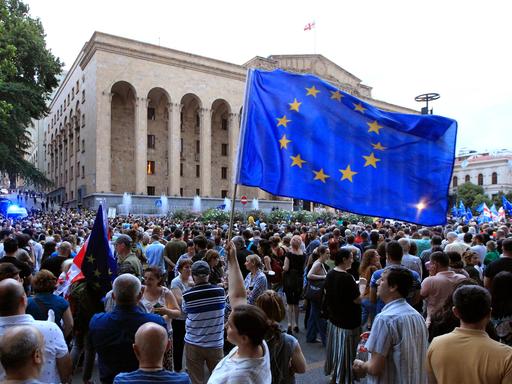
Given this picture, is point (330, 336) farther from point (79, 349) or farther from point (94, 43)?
point (94, 43)

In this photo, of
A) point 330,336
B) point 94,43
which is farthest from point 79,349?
point 94,43

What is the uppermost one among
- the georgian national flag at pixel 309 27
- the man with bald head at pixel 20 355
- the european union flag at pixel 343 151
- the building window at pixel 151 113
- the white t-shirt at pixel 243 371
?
the georgian national flag at pixel 309 27

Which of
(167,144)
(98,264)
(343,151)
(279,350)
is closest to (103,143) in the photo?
(167,144)

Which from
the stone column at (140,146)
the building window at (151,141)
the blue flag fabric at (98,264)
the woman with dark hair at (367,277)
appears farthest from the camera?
the building window at (151,141)

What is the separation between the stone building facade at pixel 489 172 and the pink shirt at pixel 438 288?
84425 millimetres

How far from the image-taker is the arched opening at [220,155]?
5131 cm

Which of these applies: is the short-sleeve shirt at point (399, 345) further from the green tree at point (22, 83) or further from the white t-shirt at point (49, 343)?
the green tree at point (22, 83)

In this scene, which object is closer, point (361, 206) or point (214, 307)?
point (214, 307)

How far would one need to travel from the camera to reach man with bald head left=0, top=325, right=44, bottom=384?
7.82 feet

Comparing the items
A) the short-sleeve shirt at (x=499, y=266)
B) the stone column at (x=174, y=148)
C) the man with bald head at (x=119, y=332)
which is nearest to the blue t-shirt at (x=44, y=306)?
the man with bald head at (x=119, y=332)

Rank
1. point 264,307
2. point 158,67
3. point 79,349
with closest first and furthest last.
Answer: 1. point 264,307
2. point 79,349
3. point 158,67

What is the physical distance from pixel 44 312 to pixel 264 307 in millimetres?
2602

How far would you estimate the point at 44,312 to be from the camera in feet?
14.4

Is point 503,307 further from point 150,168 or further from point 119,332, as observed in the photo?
point 150,168
